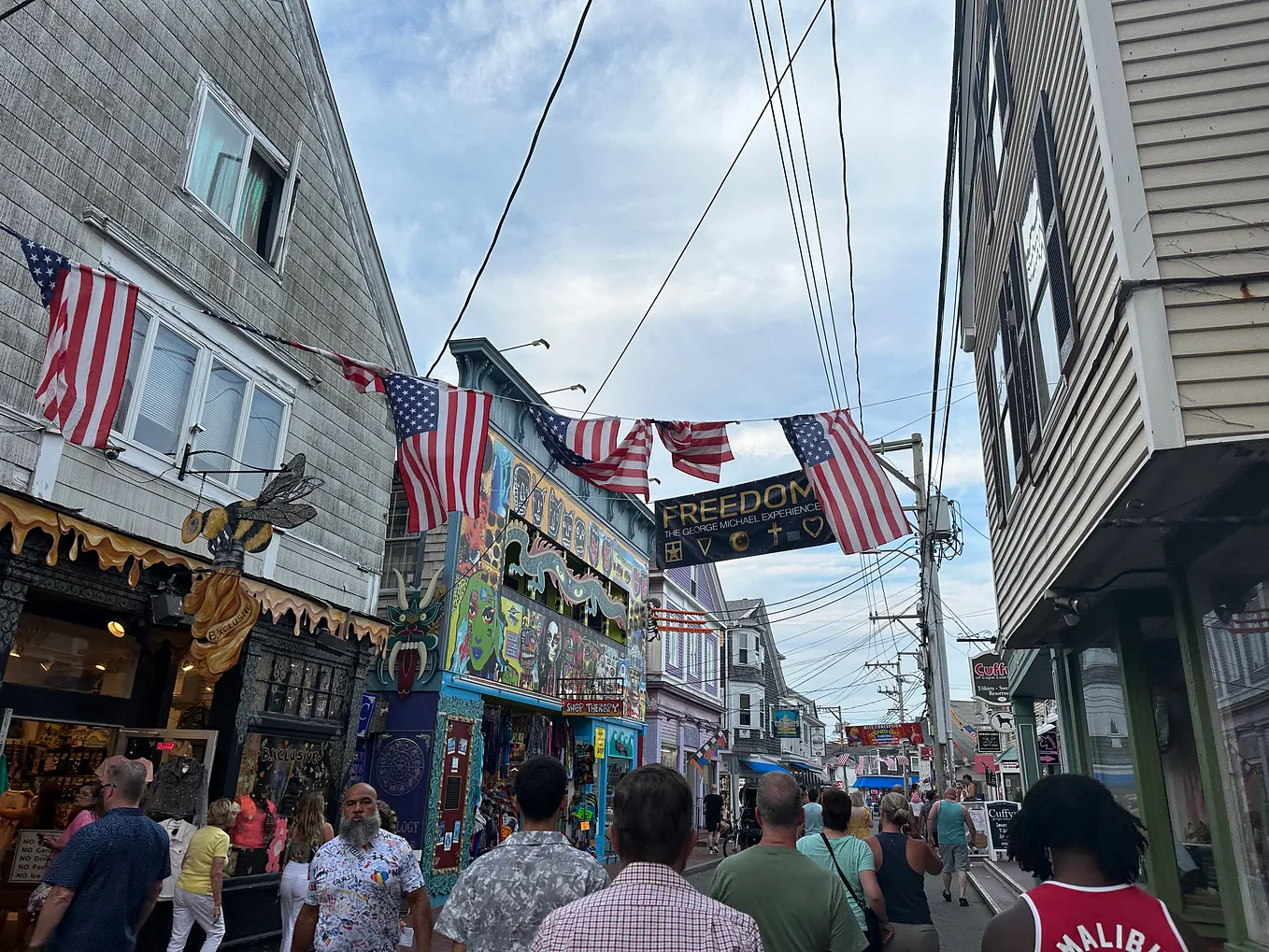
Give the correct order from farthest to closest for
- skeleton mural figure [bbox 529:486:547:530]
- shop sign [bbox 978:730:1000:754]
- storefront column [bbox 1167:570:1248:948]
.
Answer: shop sign [bbox 978:730:1000:754] → skeleton mural figure [bbox 529:486:547:530] → storefront column [bbox 1167:570:1248:948]

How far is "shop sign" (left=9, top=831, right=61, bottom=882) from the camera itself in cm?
846

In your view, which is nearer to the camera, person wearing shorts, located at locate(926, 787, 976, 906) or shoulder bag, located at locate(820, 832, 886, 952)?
shoulder bag, located at locate(820, 832, 886, 952)

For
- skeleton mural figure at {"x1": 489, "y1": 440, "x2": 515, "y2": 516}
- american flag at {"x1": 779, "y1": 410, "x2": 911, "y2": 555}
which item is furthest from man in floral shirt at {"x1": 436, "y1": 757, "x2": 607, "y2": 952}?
skeleton mural figure at {"x1": 489, "y1": 440, "x2": 515, "y2": 516}

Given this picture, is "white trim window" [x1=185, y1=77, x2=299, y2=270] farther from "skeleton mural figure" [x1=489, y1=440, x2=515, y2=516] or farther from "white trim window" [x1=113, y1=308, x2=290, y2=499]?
"skeleton mural figure" [x1=489, y1=440, x2=515, y2=516]

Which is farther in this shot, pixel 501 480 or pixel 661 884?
pixel 501 480

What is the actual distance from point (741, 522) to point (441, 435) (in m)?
4.75

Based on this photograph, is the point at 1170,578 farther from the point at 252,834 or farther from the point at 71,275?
the point at 252,834

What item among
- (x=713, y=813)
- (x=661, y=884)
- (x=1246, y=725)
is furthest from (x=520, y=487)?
(x=661, y=884)

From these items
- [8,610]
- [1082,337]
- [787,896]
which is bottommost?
[787,896]

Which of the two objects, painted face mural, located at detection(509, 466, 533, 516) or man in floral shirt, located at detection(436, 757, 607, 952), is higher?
painted face mural, located at detection(509, 466, 533, 516)

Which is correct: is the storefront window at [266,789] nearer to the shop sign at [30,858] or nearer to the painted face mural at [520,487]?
the shop sign at [30,858]

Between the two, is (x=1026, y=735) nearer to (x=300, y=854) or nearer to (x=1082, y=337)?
(x=1082, y=337)

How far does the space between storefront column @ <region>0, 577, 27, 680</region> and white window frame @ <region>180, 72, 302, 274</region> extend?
4.55 m

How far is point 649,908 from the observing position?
2299 millimetres
